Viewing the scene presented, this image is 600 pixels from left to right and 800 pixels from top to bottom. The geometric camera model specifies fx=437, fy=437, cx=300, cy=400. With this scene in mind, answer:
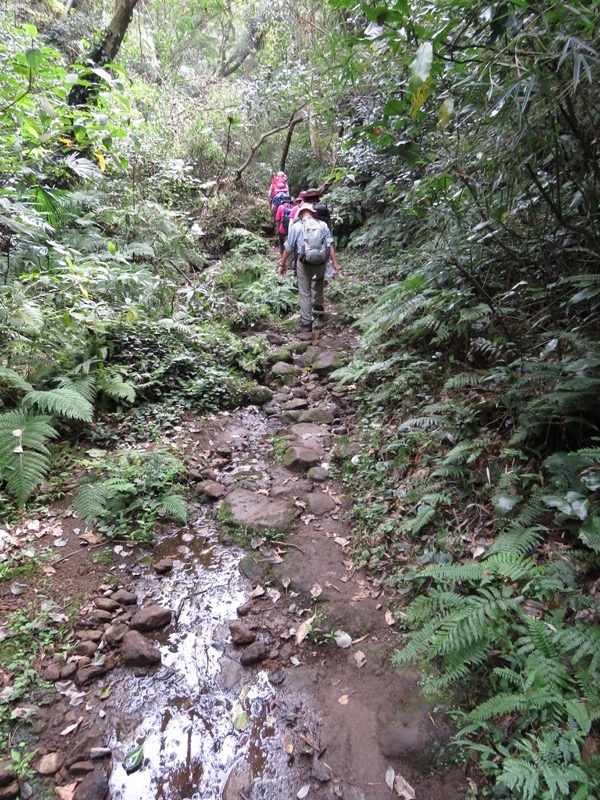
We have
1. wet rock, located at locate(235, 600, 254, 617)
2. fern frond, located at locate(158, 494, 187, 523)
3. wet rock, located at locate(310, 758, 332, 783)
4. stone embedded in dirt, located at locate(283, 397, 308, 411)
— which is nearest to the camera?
wet rock, located at locate(310, 758, 332, 783)

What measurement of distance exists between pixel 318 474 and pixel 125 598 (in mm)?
2310

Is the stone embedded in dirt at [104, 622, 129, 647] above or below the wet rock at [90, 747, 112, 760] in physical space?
above

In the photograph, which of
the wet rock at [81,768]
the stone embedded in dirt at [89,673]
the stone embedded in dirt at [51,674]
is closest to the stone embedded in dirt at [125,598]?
the stone embedded in dirt at [89,673]

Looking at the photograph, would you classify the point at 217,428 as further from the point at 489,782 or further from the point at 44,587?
the point at 489,782

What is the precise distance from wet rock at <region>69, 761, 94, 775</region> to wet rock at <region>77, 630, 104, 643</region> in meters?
0.78

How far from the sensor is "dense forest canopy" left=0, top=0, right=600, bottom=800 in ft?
7.66

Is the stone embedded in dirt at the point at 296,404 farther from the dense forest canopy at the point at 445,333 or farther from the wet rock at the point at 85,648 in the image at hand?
the wet rock at the point at 85,648

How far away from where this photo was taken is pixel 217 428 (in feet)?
19.7

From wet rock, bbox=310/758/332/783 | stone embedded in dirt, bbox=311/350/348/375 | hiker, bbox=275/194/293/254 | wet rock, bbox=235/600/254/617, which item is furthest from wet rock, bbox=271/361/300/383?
wet rock, bbox=310/758/332/783

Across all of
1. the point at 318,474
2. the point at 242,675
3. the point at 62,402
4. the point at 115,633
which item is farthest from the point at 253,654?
the point at 62,402

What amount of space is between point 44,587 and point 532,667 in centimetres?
338

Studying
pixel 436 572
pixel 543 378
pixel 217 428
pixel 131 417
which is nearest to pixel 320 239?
pixel 217 428

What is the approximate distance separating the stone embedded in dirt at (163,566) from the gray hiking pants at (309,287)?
5862mm

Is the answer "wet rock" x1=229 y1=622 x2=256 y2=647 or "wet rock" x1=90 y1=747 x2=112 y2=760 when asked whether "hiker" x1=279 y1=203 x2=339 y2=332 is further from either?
"wet rock" x1=90 y1=747 x2=112 y2=760
